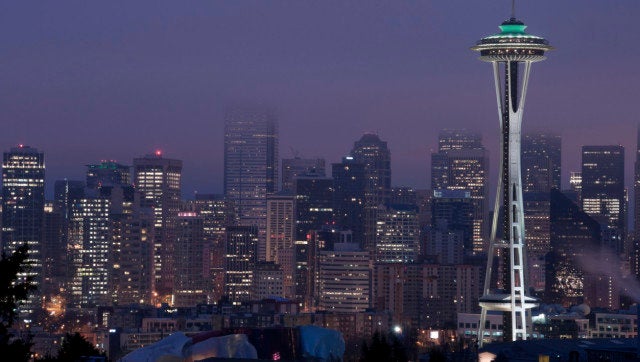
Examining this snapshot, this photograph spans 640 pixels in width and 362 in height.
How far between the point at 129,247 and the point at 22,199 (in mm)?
13055

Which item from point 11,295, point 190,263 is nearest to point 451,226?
point 190,263

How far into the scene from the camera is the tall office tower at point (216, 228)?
149250 mm

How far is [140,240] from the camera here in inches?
5945

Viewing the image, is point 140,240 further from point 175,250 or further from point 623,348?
point 623,348

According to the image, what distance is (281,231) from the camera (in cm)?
16125

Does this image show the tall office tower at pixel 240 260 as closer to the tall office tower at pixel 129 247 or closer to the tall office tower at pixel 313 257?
the tall office tower at pixel 313 257

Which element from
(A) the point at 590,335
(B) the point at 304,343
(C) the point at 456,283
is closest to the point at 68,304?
(C) the point at 456,283

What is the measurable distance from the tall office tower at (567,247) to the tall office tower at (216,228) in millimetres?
28668

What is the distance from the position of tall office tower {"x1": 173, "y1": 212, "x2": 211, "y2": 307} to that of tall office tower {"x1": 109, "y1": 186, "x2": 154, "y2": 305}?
8.49 feet

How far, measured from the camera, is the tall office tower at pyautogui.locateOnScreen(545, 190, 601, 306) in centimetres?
12606

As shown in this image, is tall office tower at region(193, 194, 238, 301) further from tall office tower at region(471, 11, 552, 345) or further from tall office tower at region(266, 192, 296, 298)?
tall office tower at region(471, 11, 552, 345)

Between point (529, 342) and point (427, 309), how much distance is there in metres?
86.0

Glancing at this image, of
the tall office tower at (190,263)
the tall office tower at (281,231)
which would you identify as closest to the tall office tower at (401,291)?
the tall office tower at (281,231)

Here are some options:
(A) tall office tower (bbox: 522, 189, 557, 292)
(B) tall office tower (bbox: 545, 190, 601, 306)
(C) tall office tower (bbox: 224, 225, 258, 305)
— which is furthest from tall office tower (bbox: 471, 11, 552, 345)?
(C) tall office tower (bbox: 224, 225, 258, 305)
